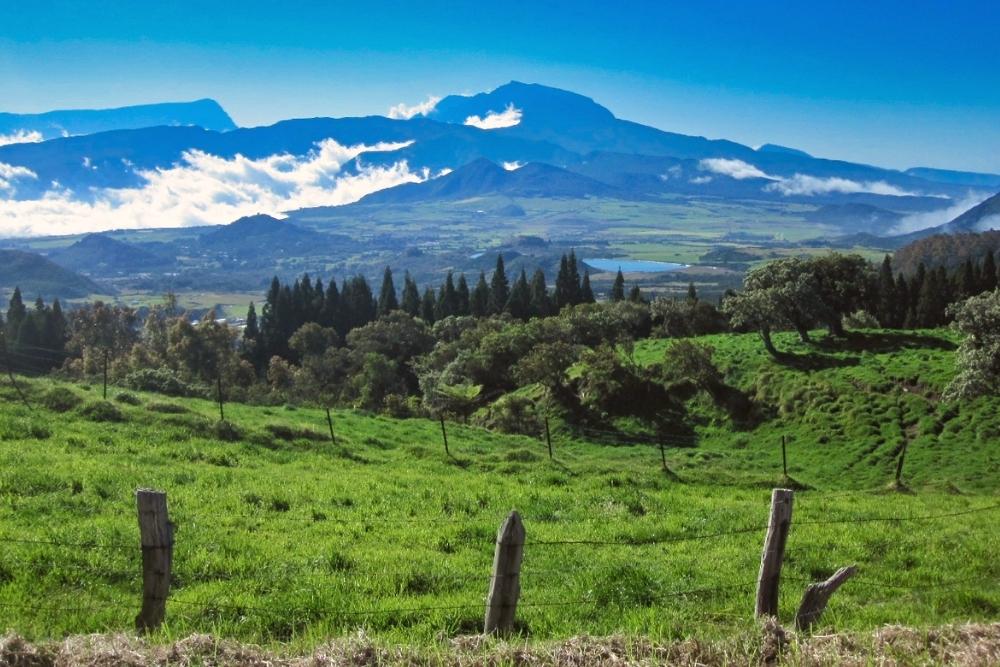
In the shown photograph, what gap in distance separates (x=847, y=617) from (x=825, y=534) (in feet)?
16.4

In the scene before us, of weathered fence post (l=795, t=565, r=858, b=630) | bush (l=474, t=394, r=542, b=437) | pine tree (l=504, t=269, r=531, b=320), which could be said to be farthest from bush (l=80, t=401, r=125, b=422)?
pine tree (l=504, t=269, r=531, b=320)

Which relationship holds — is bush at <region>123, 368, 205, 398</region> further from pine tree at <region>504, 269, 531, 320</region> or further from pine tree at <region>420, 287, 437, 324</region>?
pine tree at <region>504, 269, 531, 320</region>

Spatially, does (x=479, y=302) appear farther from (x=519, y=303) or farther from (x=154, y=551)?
(x=154, y=551)

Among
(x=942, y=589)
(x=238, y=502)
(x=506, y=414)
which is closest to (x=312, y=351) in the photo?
(x=506, y=414)

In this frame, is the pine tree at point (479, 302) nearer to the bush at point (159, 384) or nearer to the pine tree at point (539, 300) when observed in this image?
the pine tree at point (539, 300)

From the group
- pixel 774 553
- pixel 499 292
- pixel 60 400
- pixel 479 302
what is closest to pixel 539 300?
pixel 499 292

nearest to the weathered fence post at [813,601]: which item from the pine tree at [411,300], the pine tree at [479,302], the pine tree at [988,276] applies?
the pine tree at [988,276]

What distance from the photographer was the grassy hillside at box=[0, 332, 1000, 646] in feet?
25.6

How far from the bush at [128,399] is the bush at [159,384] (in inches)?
382

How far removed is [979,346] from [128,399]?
32.8m

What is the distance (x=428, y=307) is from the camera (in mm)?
99688

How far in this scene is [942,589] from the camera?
9.61m

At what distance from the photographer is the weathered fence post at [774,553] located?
679 cm

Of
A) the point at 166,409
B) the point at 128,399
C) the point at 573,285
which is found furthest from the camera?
the point at 573,285
